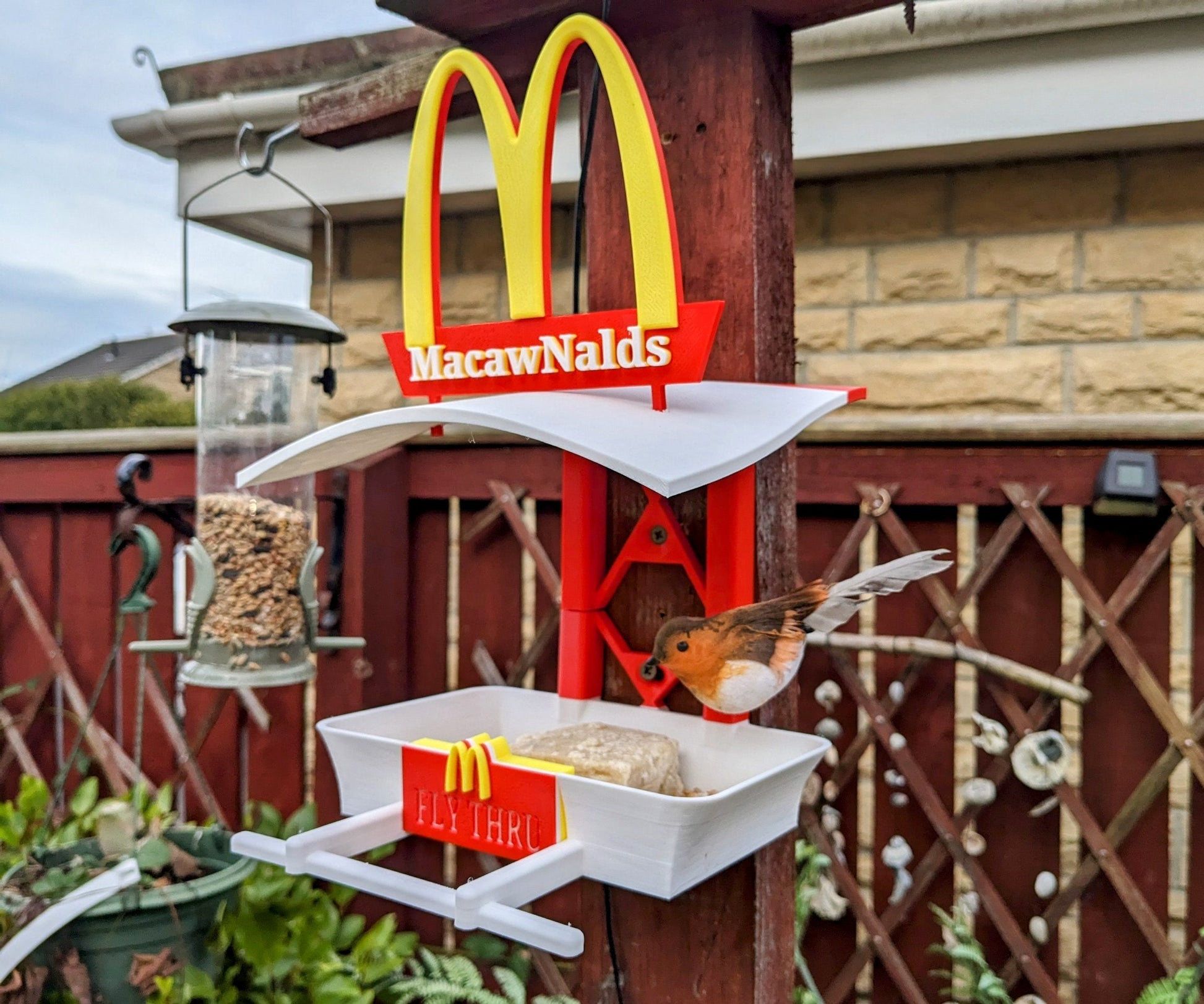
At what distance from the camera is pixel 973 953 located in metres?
1.68

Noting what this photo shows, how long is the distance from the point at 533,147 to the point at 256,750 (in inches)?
73.5

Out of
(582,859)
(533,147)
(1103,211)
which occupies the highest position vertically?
(1103,211)

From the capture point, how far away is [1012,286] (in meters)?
2.18

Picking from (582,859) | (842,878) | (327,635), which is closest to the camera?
(582,859)

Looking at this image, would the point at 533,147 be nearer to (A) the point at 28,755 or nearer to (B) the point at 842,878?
(B) the point at 842,878

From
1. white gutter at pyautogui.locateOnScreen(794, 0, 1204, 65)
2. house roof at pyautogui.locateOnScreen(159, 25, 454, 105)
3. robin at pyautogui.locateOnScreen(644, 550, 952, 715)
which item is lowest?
robin at pyautogui.locateOnScreen(644, 550, 952, 715)

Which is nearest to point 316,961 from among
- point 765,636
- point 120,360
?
point 765,636

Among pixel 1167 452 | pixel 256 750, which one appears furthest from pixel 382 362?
pixel 1167 452

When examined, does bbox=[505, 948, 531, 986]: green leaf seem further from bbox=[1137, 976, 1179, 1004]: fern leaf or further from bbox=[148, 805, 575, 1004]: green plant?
bbox=[1137, 976, 1179, 1004]: fern leaf

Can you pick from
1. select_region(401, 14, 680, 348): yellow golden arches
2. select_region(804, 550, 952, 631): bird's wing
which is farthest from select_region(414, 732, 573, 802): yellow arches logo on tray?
select_region(401, 14, 680, 348): yellow golden arches

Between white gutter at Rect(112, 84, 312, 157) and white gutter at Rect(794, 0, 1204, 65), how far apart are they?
4.86ft

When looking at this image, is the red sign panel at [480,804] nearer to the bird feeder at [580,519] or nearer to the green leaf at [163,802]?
the bird feeder at [580,519]

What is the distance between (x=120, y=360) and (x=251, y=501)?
27.5 ft

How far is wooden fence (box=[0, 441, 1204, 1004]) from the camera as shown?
1647 millimetres
